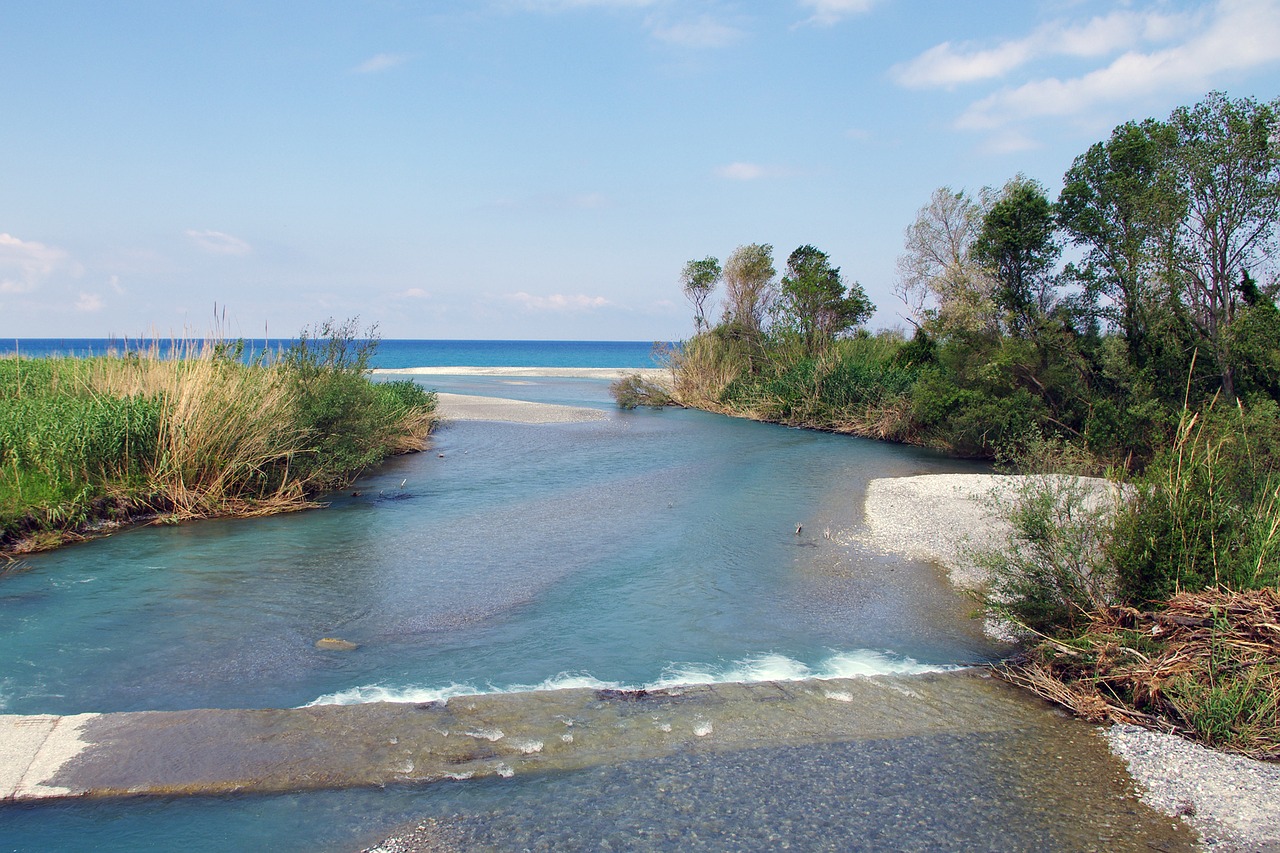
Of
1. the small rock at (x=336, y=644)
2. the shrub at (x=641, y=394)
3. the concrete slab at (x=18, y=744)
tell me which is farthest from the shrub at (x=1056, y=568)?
the shrub at (x=641, y=394)

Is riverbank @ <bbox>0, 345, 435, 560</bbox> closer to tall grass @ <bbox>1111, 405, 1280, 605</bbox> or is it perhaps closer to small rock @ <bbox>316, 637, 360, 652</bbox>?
small rock @ <bbox>316, 637, 360, 652</bbox>

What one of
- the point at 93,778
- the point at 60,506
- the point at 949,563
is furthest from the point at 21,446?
the point at 949,563

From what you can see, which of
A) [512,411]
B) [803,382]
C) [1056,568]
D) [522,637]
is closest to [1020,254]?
[803,382]

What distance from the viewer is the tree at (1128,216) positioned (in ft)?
47.0

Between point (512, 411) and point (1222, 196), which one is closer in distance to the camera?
point (1222, 196)

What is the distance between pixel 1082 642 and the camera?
6.33 meters

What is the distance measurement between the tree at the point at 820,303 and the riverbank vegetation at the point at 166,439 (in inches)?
799

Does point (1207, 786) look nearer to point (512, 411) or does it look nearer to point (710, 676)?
point (710, 676)

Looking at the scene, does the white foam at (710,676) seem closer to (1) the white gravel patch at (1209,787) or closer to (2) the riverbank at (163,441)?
(1) the white gravel patch at (1209,787)

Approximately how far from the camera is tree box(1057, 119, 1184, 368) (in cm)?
1433

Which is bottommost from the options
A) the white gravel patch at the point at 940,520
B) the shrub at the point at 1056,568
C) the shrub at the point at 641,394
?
the white gravel patch at the point at 940,520

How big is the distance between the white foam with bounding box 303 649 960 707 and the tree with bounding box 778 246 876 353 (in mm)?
25047

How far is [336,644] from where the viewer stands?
752cm

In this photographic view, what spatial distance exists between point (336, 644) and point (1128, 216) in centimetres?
1519
